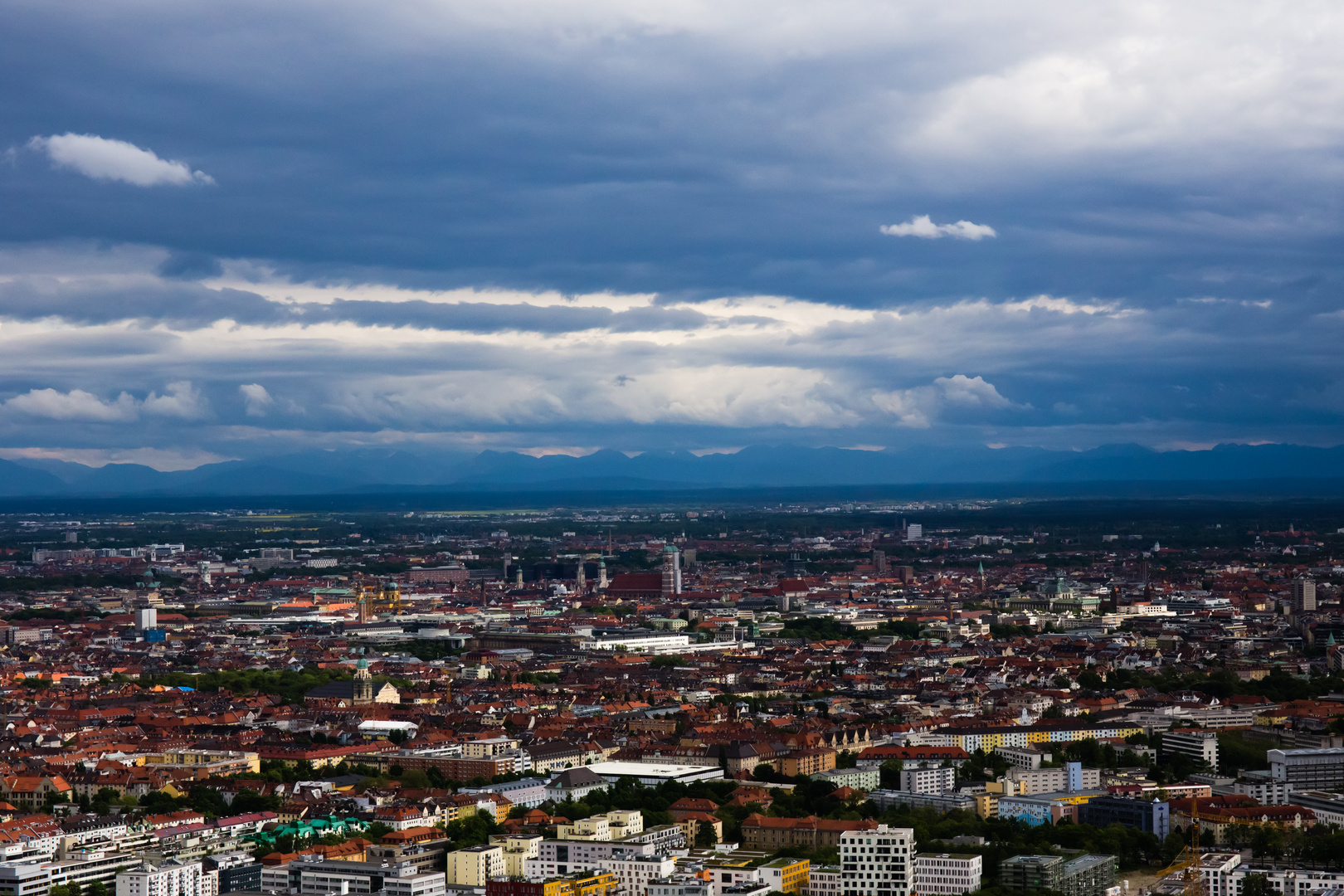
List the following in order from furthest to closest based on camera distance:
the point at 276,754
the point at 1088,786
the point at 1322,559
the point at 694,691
→ the point at 1322,559
the point at 694,691
the point at 276,754
the point at 1088,786

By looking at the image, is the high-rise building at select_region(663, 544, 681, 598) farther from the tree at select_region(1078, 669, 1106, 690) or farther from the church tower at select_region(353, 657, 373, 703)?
the church tower at select_region(353, 657, 373, 703)

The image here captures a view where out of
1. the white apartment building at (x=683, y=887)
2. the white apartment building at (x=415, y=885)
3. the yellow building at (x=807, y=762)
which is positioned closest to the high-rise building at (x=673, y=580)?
the yellow building at (x=807, y=762)

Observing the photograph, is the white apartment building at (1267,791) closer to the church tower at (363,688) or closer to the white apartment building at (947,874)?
the white apartment building at (947,874)

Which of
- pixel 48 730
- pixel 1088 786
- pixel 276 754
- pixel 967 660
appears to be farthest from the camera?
pixel 967 660

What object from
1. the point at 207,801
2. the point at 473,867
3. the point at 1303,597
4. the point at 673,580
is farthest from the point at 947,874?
the point at 673,580

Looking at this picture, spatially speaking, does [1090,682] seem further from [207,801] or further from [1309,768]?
[207,801]

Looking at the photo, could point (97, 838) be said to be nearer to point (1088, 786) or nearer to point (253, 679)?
point (1088, 786)

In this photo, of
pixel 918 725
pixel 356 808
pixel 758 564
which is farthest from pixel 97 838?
pixel 758 564
